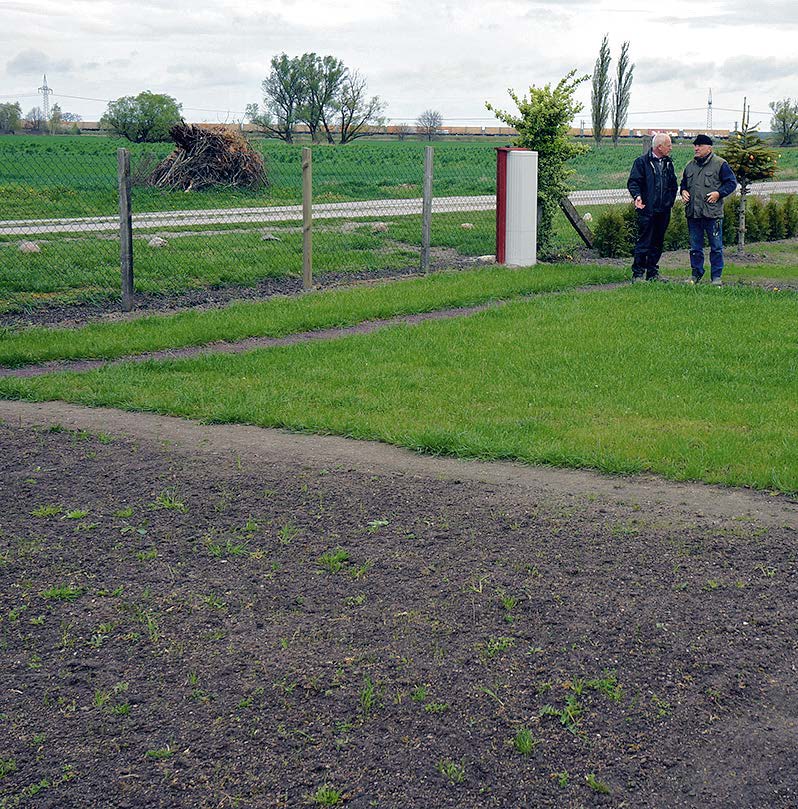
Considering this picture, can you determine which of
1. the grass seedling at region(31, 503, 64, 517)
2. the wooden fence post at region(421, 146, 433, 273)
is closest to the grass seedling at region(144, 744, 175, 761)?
the grass seedling at region(31, 503, 64, 517)

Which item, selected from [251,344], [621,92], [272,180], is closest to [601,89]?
[621,92]

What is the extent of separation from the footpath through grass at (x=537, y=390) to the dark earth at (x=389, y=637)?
50 cm

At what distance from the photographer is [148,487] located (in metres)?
5.73

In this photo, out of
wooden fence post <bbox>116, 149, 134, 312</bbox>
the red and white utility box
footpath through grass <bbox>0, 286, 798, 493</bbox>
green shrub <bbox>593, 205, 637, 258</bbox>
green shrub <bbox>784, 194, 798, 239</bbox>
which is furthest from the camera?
green shrub <bbox>784, 194, 798, 239</bbox>

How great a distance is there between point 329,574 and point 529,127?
12.2m

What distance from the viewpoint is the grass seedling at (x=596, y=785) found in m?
3.18

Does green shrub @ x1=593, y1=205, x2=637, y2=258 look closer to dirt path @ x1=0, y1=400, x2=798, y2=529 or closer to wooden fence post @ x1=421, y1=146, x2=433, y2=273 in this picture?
wooden fence post @ x1=421, y1=146, x2=433, y2=273

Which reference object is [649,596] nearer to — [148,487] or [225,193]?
[148,487]

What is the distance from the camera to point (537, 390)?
781 centimetres

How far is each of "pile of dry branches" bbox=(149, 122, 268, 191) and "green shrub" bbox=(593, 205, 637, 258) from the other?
353 inches

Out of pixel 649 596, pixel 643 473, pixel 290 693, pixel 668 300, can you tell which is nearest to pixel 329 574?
pixel 290 693

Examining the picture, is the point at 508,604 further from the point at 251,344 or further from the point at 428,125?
the point at 428,125

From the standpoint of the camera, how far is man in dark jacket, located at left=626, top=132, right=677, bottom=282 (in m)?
13.2

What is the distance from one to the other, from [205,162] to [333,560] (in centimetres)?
1926
